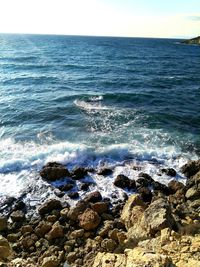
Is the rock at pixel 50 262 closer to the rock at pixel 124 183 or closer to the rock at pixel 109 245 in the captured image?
the rock at pixel 109 245

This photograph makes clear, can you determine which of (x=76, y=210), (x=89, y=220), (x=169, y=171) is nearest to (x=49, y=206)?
(x=76, y=210)

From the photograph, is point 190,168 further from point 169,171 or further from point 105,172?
point 105,172

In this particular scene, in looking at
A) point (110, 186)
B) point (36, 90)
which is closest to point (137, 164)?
point (110, 186)

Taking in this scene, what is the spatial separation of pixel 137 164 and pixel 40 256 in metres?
8.89

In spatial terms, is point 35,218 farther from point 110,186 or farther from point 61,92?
point 61,92

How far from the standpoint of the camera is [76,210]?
1459cm

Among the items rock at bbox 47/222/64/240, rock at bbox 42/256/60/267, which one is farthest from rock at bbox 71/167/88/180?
rock at bbox 42/256/60/267

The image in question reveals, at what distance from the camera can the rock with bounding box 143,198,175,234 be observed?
1146 centimetres

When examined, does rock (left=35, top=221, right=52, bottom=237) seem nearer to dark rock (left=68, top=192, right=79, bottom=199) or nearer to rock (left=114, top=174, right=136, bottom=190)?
dark rock (left=68, top=192, right=79, bottom=199)

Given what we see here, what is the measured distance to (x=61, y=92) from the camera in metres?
35.5

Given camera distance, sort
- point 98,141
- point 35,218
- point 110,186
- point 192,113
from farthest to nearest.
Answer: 1. point 192,113
2. point 98,141
3. point 110,186
4. point 35,218

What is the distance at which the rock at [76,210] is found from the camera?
1437 cm

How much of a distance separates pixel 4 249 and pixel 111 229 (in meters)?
4.31

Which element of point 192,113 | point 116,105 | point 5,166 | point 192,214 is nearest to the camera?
point 192,214
